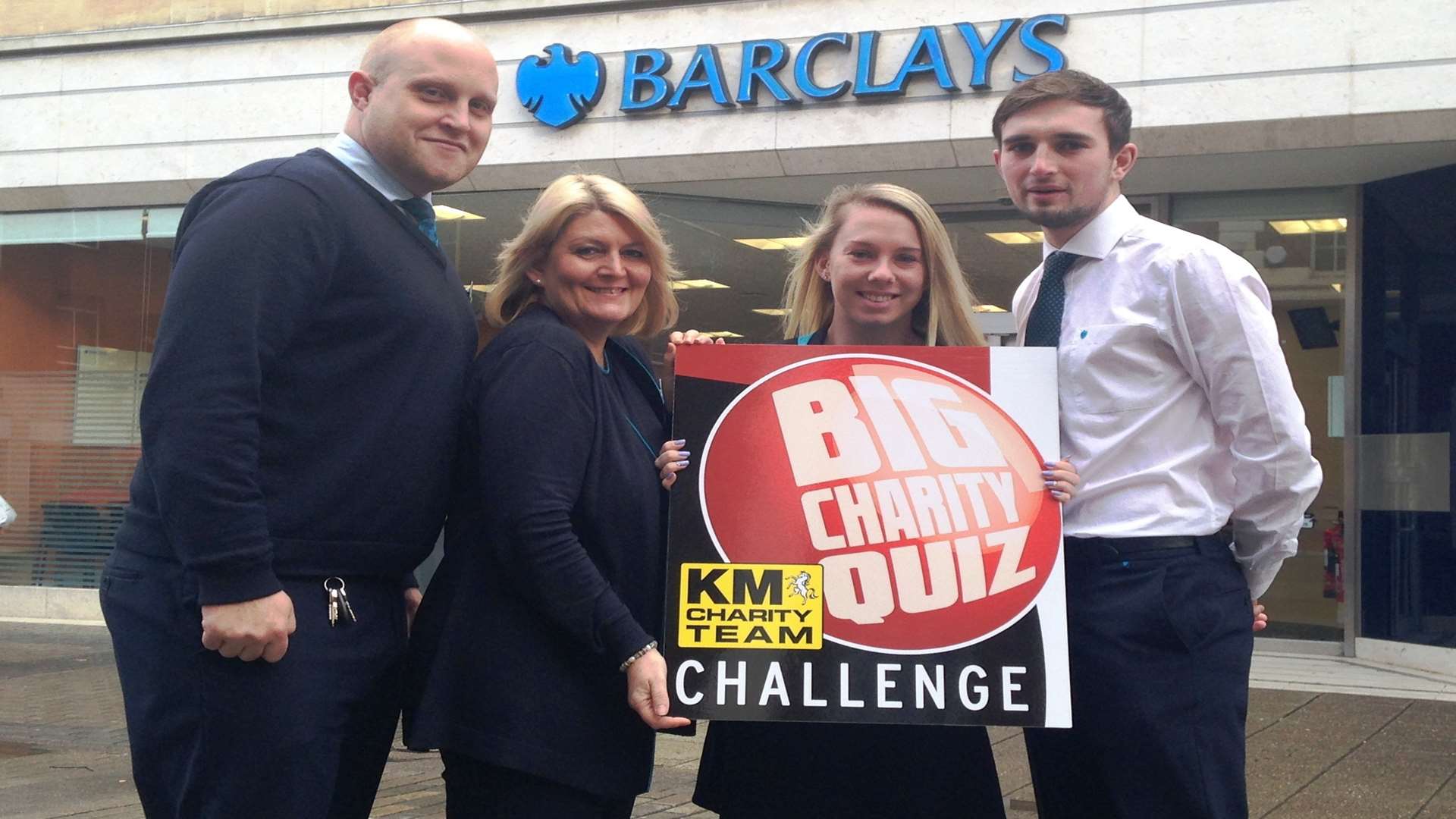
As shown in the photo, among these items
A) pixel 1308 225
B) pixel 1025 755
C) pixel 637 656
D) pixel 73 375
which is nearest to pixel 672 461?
pixel 637 656

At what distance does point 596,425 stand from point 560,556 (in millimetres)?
293

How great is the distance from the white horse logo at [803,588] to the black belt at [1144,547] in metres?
0.57

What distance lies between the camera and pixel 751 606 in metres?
2.76

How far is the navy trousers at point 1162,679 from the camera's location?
8.94ft

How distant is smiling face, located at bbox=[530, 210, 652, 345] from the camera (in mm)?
2832

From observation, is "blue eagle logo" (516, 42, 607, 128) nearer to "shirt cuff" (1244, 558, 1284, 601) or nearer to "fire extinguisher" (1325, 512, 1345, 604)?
"fire extinguisher" (1325, 512, 1345, 604)

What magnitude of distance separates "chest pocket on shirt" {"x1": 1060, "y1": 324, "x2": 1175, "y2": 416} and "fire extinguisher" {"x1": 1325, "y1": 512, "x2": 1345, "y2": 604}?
921 cm

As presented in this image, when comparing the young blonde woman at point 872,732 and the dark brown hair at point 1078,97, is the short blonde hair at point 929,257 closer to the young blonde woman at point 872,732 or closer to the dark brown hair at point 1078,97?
the young blonde woman at point 872,732

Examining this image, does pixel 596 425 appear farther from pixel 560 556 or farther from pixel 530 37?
pixel 530 37

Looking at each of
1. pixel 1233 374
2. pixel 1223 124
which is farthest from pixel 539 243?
pixel 1223 124

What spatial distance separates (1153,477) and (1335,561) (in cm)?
931

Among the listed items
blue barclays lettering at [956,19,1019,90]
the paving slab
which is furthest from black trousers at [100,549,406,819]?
blue barclays lettering at [956,19,1019,90]

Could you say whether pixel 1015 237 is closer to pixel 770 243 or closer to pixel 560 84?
pixel 770 243

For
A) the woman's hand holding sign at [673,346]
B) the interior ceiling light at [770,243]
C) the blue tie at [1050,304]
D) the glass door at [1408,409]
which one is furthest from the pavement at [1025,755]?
the interior ceiling light at [770,243]
